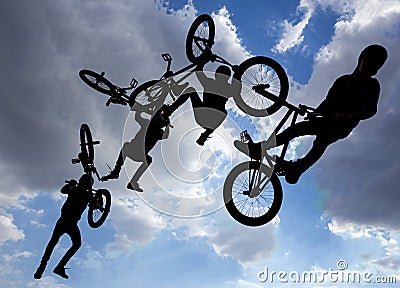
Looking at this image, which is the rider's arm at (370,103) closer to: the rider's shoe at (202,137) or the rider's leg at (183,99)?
the rider's shoe at (202,137)

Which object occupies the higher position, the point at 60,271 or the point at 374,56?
the point at 374,56

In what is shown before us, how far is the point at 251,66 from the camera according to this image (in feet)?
33.0

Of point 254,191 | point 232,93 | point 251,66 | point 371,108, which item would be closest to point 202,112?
point 232,93

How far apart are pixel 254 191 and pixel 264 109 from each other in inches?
73.5

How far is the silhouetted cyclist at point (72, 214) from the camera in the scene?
1170 cm

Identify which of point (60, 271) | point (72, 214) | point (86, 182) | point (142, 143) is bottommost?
point (60, 271)

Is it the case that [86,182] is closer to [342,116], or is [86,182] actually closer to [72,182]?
[72,182]


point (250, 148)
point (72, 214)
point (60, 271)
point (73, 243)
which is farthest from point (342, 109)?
point (60, 271)

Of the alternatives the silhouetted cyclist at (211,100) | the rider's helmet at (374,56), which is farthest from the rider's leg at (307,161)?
the silhouetted cyclist at (211,100)

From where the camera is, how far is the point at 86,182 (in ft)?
39.9

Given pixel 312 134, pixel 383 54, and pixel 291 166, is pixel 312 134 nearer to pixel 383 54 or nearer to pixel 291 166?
pixel 291 166

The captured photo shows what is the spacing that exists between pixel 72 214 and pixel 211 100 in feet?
16.4

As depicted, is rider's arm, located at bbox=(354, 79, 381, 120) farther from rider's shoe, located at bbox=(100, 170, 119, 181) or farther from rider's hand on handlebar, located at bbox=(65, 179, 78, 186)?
rider's hand on handlebar, located at bbox=(65, 179, 78, 186)

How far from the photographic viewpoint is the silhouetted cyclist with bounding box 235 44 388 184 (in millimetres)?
8719
